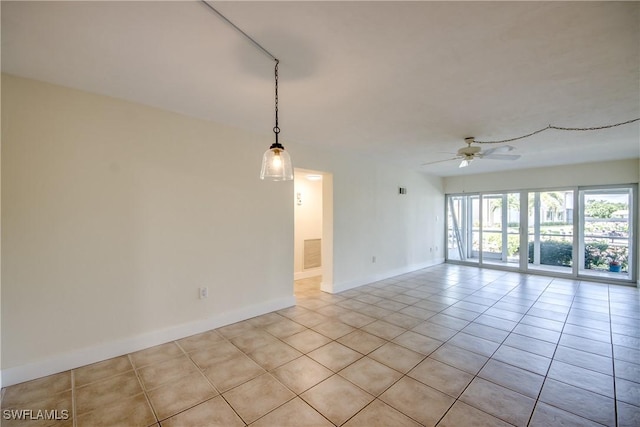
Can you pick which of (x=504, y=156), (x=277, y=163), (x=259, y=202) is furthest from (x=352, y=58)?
(x=504, y=156)

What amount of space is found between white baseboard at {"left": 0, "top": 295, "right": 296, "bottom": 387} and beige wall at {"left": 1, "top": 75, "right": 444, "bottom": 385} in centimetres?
1

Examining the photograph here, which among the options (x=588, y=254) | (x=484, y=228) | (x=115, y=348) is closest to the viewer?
(x=115, y=348)

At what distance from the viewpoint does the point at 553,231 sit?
6277 millimetres

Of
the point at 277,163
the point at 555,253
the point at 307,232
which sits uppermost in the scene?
the point at 277,163

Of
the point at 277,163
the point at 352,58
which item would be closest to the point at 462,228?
the point at 352,58

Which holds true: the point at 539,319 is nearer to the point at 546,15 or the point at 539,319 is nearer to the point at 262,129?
the point at 546,15

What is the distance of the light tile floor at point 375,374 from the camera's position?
190 cm

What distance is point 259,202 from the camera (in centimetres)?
376

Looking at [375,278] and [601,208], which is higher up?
[601,208]

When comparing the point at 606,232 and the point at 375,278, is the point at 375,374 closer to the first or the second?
the point at 375,278

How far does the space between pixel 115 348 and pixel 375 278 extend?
173 inches

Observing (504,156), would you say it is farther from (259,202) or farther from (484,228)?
(484,228)

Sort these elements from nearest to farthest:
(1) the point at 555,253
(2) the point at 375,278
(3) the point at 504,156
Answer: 1. (3) the point at 504,156
2. (2) the point at 375,278
3. (1) the point at 555,253

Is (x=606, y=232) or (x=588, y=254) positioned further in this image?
(x=588, y=254)
